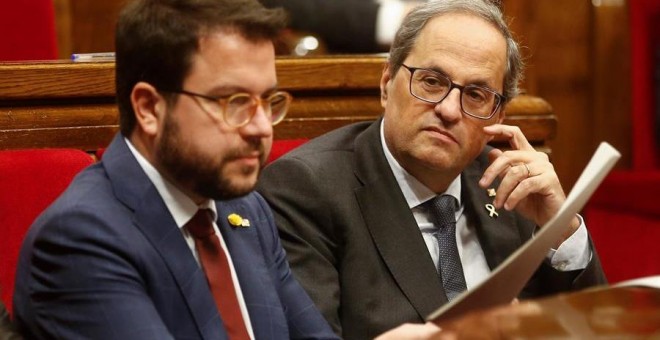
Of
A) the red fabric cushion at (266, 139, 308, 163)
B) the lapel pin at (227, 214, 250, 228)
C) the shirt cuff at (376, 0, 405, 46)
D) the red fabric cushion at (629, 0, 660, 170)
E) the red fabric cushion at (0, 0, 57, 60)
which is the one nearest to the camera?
the lapel pin at (227, 214, 250, 228)

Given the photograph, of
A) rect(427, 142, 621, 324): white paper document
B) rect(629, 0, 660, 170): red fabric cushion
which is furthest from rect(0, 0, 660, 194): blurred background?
rect(427, 142, 621, 324): white paper document

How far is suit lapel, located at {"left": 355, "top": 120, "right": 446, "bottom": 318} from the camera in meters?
1.71

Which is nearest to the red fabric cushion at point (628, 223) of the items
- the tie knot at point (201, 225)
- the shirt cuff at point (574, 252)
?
the shirt cuff at point (574, 252)

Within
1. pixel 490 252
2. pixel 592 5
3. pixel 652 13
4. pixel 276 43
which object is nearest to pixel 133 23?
pixel 276 43

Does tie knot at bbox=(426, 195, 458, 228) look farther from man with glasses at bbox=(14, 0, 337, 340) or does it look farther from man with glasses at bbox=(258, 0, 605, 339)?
man with glasses at bbox=(14, 0, 337, 340)

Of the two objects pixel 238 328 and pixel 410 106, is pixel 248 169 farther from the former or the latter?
pixel 410 106

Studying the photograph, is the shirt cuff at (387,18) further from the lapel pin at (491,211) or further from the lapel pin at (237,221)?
the lapel pin at (237,221)

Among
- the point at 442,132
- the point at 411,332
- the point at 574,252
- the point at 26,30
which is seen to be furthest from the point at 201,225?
the point at 26,30

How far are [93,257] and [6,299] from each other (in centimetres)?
49

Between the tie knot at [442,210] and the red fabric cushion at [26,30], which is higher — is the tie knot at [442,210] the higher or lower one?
the lower one

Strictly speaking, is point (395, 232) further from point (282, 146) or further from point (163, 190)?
point (163, 190)

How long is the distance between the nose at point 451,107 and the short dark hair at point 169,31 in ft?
1.86

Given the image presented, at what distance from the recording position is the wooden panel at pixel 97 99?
1.79 m

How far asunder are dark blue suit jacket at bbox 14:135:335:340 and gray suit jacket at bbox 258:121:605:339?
0.33 meters
